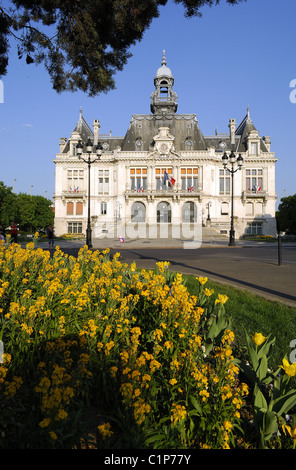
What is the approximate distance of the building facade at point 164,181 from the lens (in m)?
49.4

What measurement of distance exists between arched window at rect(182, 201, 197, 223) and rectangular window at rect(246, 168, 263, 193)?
10460mm

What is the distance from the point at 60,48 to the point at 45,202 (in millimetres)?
69941

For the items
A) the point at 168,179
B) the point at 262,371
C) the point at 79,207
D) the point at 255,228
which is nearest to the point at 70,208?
the point at 79,207

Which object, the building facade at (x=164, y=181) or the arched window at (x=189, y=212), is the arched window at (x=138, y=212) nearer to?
the building facade at (x=164, y=181)

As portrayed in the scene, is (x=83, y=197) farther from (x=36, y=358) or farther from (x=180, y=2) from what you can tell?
(x=36, y=358)

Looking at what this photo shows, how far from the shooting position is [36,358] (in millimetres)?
2883

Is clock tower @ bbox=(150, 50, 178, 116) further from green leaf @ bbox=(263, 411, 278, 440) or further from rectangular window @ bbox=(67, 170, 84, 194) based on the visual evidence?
green leaf @ bbox=(263, 411, 278, 440)

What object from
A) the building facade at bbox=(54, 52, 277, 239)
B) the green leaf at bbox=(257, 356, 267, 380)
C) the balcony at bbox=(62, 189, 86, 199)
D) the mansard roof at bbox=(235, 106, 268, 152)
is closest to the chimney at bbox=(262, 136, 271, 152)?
the building facade at bbox=(54, 52, 277, 239)

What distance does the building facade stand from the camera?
4938 centimetres

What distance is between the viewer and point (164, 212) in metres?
50.3

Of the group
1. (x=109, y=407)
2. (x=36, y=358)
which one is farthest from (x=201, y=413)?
(x=36, y=358)

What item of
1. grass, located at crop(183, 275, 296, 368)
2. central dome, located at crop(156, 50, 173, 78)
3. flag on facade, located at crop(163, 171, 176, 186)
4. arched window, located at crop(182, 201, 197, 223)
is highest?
central dome, located at crop(156, 50, 173, 78)

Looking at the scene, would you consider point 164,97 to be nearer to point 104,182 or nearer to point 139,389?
point 104,182

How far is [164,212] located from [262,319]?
45952mm
